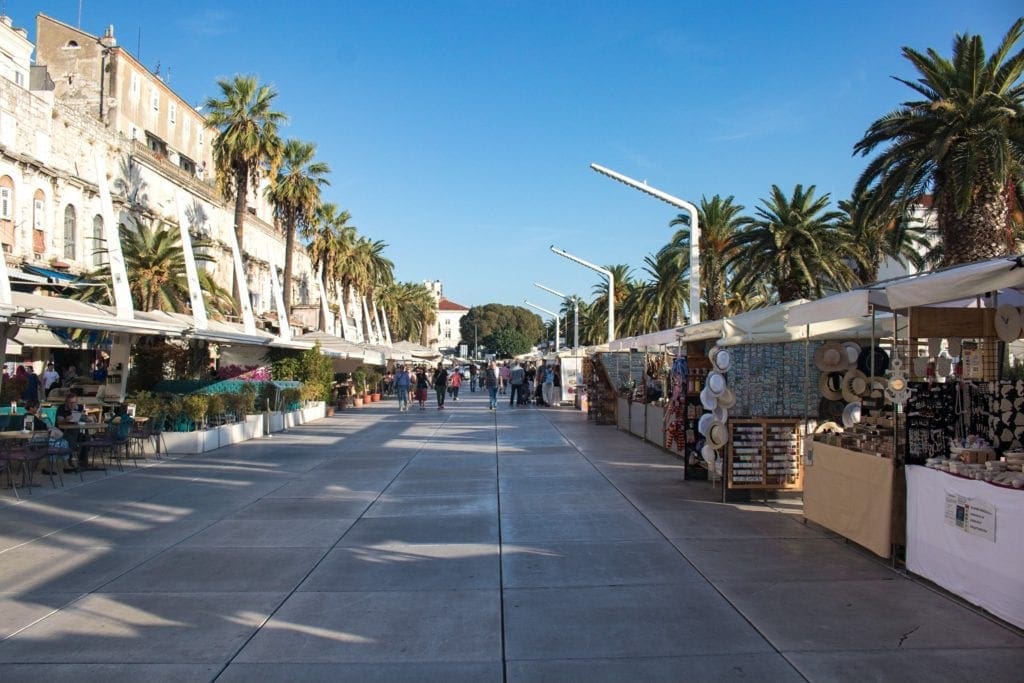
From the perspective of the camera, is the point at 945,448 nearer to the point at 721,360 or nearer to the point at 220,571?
the point at 721,360

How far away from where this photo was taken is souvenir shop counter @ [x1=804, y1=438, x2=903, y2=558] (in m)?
7.29

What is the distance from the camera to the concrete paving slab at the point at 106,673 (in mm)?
4895

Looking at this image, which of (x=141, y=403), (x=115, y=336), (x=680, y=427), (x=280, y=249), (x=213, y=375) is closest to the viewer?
(x=680, y=427)

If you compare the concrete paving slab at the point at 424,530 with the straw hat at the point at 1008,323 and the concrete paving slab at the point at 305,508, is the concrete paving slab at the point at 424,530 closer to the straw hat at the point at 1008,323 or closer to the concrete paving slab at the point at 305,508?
the concrete paving slab at the point at 305,508

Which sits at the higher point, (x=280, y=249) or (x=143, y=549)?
(x=280, y=249)

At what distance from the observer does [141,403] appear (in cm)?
1594

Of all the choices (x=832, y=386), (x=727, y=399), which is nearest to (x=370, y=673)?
(x=727, y=399)

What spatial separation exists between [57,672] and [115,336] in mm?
14436

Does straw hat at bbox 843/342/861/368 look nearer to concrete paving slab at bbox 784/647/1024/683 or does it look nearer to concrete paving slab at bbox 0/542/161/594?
concrete paving slab at bbox 784/647/1024/683

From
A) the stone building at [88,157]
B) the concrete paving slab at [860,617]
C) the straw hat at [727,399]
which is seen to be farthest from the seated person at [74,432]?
the concrete paving slab at [860,617]

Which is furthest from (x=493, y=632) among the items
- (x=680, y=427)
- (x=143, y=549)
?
(x=680, y=427)

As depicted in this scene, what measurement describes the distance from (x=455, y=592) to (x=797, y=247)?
21563 mm

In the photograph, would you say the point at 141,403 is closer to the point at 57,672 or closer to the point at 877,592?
the point at 57,672

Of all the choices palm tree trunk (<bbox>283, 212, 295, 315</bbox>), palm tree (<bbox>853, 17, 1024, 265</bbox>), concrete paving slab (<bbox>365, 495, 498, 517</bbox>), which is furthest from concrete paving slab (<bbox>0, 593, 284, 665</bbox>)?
palm tree trunk (<bbox>283, 212, 295, 315</bbox>)
